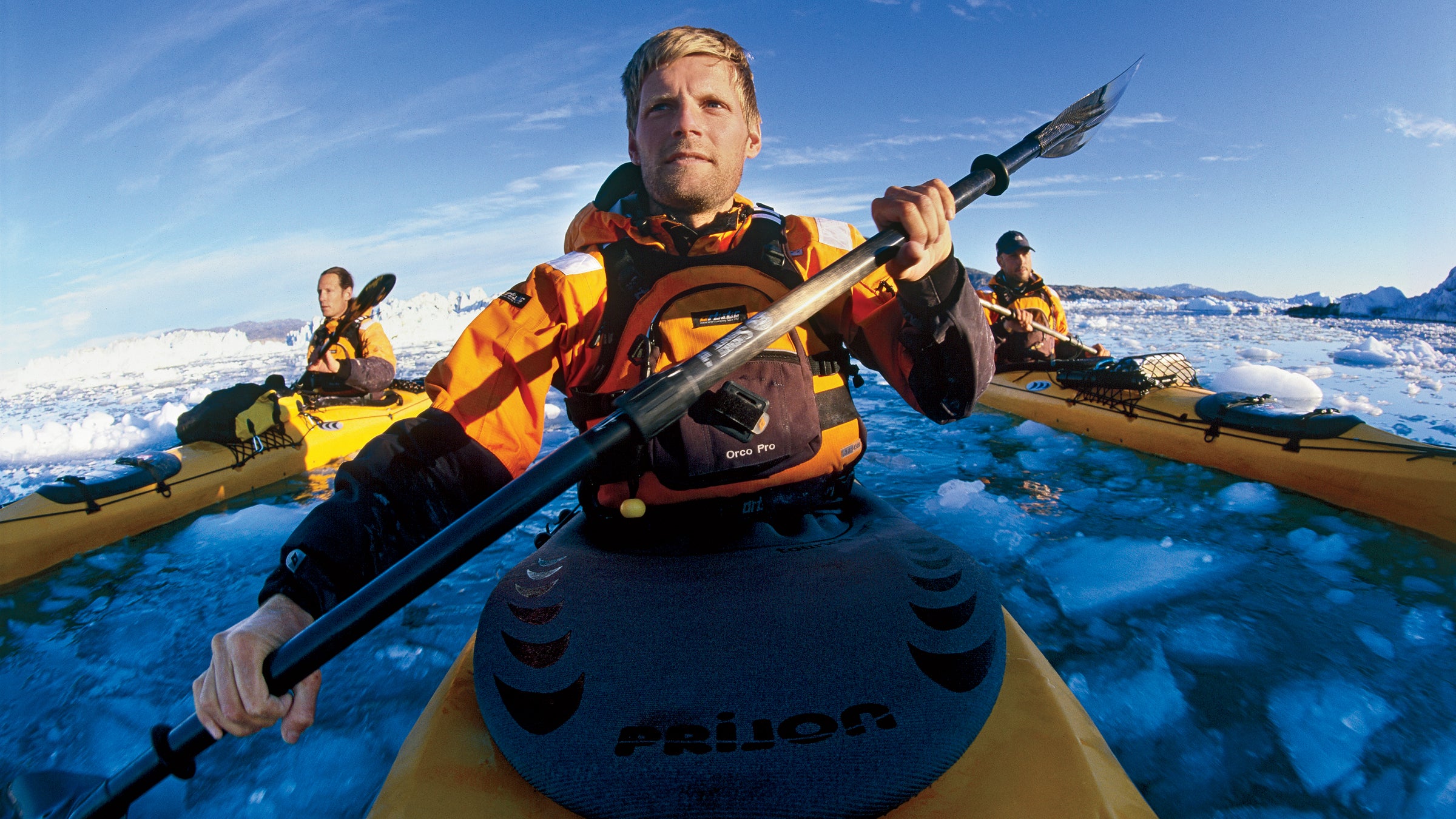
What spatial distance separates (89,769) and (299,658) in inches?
90.6

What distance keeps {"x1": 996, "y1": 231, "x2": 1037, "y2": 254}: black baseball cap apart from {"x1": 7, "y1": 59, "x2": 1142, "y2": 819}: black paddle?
7.27 metres

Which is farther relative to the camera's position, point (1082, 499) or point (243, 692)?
point (1082, 499)

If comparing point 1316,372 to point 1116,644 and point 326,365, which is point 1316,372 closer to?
point 1116,644

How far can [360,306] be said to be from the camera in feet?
24.2

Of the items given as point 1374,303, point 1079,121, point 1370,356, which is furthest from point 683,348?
point 1374,303

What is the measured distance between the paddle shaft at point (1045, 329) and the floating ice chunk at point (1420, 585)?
4149 mm

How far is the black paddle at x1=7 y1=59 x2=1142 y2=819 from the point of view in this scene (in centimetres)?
112

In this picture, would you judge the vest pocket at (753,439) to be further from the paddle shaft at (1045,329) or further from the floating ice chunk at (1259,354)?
the floating ice chunk at (1259,354)

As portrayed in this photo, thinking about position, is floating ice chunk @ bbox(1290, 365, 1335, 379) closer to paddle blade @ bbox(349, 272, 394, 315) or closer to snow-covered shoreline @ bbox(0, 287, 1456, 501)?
snow-covered shoreline @ bbox(0, 287, 1456, 501)

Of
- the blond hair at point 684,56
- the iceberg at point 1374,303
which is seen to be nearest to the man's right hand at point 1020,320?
the blond hair at point 684,56

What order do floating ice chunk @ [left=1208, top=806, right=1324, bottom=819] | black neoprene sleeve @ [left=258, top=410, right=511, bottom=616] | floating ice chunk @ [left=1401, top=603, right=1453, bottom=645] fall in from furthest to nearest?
floating ice chunk @ [left=1401, top=603, right=1453, bottom=645] < floating ice chunk @ [left=1208, top=806, right=1324, bottom=819] < black neoprene sleeve @ [left=258, top=410, right=511, bottom=616]

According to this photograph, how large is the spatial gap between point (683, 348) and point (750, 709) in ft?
3.30

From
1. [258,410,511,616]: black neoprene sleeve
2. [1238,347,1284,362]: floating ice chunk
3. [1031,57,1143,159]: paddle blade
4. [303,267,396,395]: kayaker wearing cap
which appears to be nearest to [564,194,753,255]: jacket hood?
[258,410,511,616]: black neoprene sleeve

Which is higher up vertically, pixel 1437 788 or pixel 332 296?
pixel 332 296
